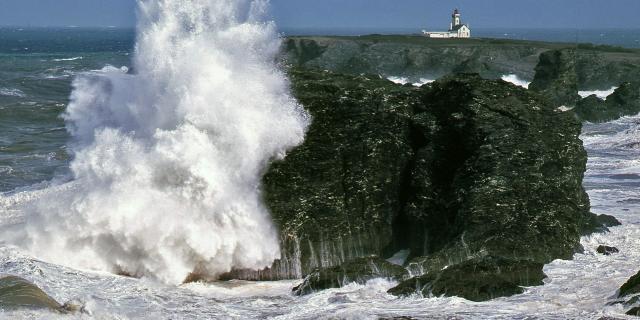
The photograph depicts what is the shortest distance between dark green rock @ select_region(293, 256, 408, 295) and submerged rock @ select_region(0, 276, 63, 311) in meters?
2.60

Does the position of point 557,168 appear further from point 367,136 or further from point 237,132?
point 237,132

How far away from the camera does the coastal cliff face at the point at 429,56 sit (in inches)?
2190

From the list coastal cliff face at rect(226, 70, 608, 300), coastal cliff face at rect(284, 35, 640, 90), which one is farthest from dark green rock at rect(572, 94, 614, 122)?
coastal cliff face at rect(226, 70, 608, 300)

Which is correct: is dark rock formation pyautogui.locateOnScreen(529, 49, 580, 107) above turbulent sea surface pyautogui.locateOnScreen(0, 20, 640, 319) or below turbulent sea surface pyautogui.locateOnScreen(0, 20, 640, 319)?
above

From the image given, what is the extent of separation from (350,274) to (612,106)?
28.1 m

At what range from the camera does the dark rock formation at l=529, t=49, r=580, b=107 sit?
39.0m

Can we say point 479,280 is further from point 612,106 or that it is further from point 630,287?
point 612,106

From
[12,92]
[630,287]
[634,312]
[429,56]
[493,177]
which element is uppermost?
[429,56]

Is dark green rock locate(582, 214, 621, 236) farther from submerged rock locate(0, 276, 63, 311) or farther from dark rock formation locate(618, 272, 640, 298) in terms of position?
submerged rock locate(0, 276, 63, 311)

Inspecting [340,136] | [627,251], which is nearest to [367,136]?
[340,136]

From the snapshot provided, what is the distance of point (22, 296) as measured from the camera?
8539 millimetres

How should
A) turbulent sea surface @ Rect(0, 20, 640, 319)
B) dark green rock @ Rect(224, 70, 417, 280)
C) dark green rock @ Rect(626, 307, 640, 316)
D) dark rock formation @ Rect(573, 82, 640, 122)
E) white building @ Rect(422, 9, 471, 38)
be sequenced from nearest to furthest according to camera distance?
dark green rock @ Rect(626, 307, 640, 316), turbulent sea surface @ Rect(0, 20, 640, 319), dark green rock @ Rect(224, 70, 417, 280), dark rock formation @ Rect(573, 82, 640, 122), white building @ Rect(422, 9, 471, 38)

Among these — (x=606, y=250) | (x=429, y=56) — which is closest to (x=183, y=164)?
(x=606, y=250)

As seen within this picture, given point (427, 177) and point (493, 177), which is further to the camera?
point (427, 177)
